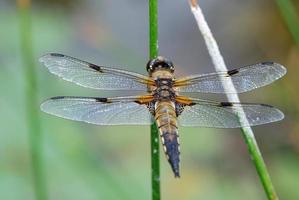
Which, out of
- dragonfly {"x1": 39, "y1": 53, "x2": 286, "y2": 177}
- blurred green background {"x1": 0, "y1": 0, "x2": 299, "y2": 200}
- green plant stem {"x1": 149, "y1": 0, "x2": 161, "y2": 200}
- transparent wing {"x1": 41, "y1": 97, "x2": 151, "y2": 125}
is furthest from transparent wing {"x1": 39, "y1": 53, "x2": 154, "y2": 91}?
blurred green background {"x1": 0, "y1": 0, "x2": 299, "y2": 200}

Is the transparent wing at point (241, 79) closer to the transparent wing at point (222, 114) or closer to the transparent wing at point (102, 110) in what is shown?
the transparent wing at point (222, 114)

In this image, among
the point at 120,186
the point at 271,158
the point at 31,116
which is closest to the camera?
the point at 31,116

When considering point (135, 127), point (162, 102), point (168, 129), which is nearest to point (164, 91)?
point (162, 102)

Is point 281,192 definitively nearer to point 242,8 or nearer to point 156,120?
point 156,120

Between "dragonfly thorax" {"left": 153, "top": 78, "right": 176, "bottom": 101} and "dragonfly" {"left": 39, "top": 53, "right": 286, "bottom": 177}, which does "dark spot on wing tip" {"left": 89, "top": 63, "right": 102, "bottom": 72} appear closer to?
"dragonfly" {"left": 39, "top": 53, "right": 286, "bottom": 177}

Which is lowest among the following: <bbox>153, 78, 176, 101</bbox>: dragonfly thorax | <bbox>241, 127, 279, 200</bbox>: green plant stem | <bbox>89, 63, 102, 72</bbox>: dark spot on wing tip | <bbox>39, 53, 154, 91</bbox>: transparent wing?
<bbox>241, 127, 279, 200</bbox>: green plant stem

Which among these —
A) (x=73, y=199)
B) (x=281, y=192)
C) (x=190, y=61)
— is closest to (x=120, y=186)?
(x=73, y=199)
